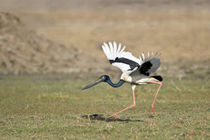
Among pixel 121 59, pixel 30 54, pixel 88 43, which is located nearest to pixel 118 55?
pixel 121 59

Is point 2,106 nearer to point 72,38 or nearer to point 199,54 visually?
point 199,54

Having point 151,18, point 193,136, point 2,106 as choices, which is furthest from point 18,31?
point 151,18

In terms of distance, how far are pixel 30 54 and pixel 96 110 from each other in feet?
43.9

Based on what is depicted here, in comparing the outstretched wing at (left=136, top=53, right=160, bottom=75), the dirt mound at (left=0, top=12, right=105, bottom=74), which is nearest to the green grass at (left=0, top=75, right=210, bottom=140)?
the outstretched wing at (left=136, top=53, right=160, bottom=75)

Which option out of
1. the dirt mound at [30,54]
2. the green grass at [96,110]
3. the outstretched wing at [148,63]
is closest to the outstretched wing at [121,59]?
the outstretched wing at [148,63]

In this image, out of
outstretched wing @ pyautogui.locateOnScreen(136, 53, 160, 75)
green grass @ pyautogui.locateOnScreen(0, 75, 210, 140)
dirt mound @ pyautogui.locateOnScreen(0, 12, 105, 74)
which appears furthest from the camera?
dirt mound @ pyautogui.locateOnScreen(0, 12, 105, 74)

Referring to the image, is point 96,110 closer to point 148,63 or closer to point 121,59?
point 121,59

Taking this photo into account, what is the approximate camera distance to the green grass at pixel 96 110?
8.21m

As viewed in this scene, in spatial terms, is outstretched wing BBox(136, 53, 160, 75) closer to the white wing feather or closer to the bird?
the bird

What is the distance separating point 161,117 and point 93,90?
663cm

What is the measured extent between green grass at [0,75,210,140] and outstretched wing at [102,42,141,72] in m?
1.16

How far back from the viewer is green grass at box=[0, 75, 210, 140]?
8.21m

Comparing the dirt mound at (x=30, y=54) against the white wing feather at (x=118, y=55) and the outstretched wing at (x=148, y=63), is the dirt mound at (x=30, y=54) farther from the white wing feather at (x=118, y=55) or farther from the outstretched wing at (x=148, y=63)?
the outstretched wing at (x=148, y=63)

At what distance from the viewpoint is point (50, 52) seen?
2561 cm
